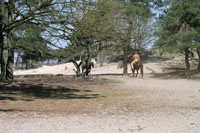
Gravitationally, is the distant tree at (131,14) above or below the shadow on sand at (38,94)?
above

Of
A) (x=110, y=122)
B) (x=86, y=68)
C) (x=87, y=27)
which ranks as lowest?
(x=110, y=122)

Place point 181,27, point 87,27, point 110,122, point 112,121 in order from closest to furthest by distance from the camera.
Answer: point 110,122
point 112,121
point 87,27
point 181,27

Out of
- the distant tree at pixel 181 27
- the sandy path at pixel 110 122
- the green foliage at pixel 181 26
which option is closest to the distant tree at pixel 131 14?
the distant tree at pixel 181 27

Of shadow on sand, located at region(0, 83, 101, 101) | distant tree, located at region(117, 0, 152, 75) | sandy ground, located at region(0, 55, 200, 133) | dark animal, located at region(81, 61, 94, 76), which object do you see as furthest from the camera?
dark animal, located at region(81, 61, 94, 76)

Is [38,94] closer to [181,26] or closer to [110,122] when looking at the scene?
[110,122]

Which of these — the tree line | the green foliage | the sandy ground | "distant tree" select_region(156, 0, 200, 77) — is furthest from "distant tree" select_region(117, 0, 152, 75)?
the sandy ground

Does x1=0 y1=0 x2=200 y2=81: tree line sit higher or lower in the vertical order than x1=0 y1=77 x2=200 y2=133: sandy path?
higher

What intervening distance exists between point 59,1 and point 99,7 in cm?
201

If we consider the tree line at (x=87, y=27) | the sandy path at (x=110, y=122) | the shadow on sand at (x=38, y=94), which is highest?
the tree line at (x=87, y=27)


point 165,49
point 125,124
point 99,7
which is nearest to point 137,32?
point 165,49

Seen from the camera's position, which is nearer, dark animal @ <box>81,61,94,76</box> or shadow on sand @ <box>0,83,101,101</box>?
shadow on sand @ <box>0,83,101,101</box>

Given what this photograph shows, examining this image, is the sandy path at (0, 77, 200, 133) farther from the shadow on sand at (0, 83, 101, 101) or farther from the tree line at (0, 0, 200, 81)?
the tree line at (0, 0, 200, 81)

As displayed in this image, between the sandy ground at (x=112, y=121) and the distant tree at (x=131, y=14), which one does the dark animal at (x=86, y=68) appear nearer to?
the distant tree at (x=131, y=14)

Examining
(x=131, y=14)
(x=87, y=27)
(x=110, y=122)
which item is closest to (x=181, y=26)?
(x=131, y=14)
